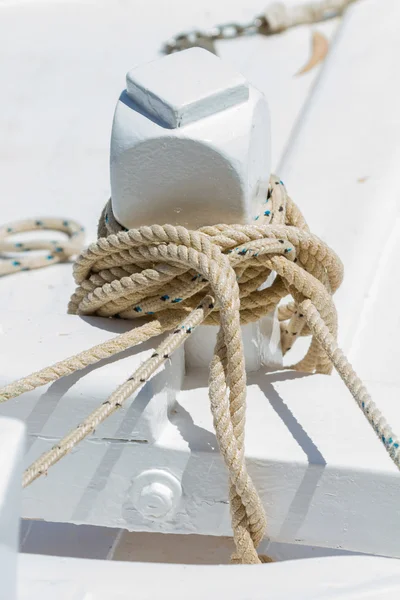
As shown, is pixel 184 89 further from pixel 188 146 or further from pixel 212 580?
pixel 212 580

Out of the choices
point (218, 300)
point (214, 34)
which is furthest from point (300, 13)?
point (218, 300)

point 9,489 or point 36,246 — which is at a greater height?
point 9,489

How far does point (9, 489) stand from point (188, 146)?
470 mm

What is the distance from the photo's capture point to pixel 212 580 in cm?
80

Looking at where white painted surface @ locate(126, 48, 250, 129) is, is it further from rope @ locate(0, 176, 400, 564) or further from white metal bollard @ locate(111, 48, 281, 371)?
rope @ locate(0, 176, 400, 564)

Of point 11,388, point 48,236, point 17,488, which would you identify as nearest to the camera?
point 17,488

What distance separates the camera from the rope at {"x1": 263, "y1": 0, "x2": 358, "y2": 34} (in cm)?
240

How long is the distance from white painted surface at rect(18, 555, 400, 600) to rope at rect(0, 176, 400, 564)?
13 cm

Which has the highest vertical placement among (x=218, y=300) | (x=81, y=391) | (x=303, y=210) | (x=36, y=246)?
(x=218, y=300)

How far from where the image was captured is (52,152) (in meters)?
2.05

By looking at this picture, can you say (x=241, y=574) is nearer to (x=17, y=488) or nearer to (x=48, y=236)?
(x=17, y=488)

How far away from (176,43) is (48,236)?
2.59 ft

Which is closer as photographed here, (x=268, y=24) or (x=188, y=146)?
(x=188, y=146)

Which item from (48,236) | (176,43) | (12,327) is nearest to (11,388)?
(12,327)
